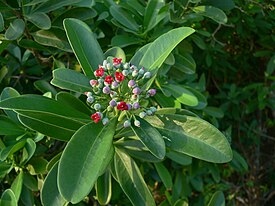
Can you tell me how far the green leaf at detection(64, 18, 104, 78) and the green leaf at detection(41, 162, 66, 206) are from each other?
33 centimetres

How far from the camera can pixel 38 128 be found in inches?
56.9

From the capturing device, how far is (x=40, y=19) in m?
1.71

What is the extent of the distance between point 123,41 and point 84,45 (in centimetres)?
40

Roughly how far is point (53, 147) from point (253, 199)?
181cm

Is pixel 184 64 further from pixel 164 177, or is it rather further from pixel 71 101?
pixel 71 101

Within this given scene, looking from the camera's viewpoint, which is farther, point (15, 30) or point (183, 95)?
point (183, 95)

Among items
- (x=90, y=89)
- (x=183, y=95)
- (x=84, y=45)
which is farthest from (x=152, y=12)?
(x=90, y=89)

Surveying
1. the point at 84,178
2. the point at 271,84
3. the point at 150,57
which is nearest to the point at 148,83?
the point at 150,57

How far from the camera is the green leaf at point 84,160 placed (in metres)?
1.17

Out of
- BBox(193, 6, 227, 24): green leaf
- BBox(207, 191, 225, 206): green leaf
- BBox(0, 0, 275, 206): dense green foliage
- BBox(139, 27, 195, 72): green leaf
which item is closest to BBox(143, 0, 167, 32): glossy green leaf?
BBox(0, 0, 275, 206): dense green foliage

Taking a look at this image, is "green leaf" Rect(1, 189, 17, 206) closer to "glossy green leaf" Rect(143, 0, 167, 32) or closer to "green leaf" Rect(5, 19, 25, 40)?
"green leaf" Rect(5, 19, 25, 40)

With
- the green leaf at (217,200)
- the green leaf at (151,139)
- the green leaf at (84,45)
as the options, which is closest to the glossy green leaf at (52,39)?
the green leaf at (84,45)

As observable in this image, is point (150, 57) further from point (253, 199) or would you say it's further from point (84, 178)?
point (253, 199)

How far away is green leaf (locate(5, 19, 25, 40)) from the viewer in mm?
1657
